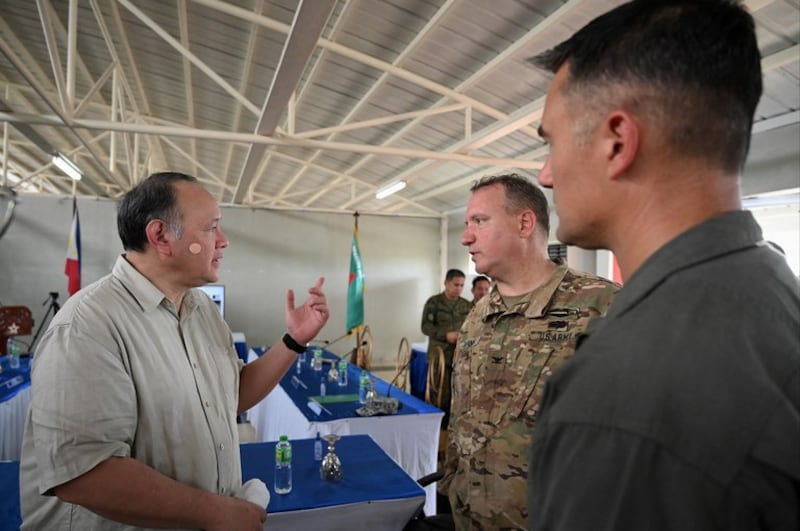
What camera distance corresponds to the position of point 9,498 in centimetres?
182

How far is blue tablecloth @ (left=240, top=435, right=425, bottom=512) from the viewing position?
187cm

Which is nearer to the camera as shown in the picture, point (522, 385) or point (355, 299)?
point (522, 385)

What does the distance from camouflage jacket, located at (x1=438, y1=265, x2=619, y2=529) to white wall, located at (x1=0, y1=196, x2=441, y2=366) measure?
7.53 m

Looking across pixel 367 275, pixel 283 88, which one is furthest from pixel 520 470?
pixel 367 275

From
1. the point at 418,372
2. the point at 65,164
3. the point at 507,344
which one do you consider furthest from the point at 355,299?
the point at 507,344

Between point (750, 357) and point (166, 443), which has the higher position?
point (750, 357)

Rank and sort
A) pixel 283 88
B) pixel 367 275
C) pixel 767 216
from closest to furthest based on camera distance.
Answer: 1. pixel 283 88
2. pixel 767 216
3. pixel 367 275

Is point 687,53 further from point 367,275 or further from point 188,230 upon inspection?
point 367,275

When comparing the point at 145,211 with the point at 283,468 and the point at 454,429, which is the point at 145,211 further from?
the point at 454,429

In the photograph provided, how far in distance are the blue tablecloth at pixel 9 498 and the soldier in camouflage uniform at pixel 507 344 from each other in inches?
62.9

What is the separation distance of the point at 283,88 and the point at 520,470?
10.7 feet

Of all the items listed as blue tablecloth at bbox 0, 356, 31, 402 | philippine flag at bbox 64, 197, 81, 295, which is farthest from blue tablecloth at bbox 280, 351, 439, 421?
philippine flag at bbox 64, 197, 81, 295

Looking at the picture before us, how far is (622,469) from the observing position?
44cm

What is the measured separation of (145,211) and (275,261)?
25.3ft
